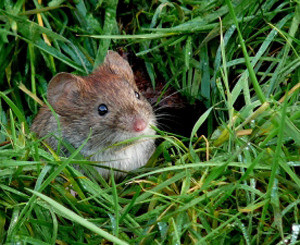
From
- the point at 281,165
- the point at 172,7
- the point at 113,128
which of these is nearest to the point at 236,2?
the point at 172,7

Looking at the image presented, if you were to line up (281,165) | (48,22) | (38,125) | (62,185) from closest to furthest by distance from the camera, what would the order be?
(281,165), (62,185), (38,125), (48,22)

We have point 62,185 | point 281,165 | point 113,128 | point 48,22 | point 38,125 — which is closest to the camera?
point 281,165

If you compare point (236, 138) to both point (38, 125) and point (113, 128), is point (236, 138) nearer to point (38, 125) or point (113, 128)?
point (113, 128)

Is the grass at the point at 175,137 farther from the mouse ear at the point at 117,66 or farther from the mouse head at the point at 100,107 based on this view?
the mouse head at the point at 100,107

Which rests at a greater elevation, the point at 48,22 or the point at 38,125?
the point at 48,22

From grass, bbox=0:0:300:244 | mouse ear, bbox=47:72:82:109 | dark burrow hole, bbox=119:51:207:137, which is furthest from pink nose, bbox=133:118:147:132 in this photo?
dark burrow hole, bbox=119:51:207:137

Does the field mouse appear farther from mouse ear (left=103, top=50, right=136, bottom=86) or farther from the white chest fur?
→ mouse ear (left=103, top=50, right=136, bottom=86)

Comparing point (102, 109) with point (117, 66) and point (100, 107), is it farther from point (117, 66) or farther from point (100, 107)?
point (117, 66)

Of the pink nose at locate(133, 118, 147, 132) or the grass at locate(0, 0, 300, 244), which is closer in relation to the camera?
the grass at locate(0, 0, 300, 244)
